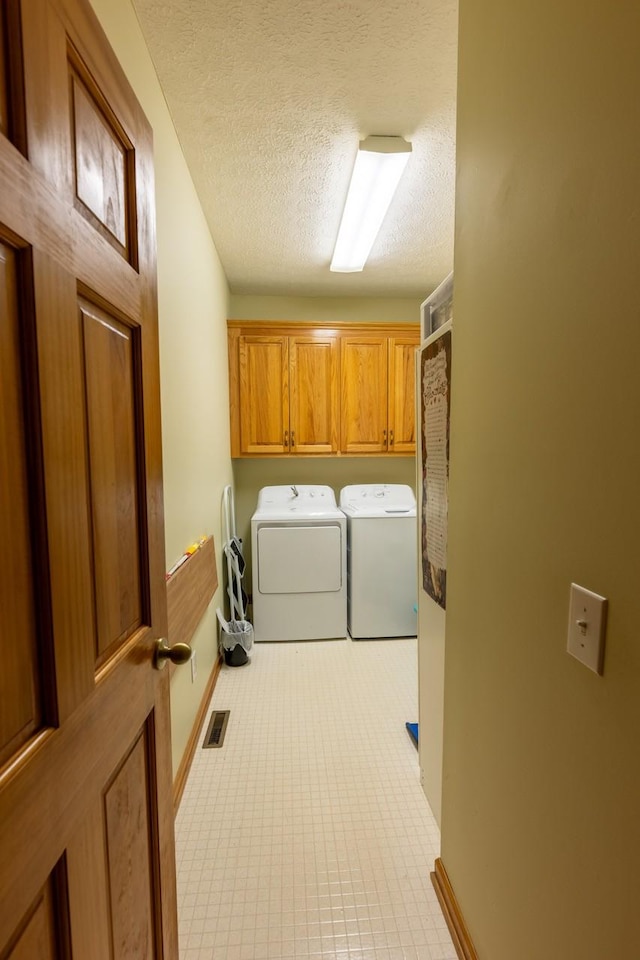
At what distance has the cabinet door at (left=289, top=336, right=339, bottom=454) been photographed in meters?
3.20

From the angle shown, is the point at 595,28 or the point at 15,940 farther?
the point at 595,28

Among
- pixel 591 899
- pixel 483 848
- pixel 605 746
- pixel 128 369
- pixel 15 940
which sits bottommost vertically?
pixel 483 848

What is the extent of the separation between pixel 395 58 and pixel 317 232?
110 cm

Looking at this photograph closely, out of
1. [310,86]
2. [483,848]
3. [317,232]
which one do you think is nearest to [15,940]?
[483,848]

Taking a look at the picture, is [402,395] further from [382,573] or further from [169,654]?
[169,654]

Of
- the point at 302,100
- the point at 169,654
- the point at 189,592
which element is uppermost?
the point at 302,100

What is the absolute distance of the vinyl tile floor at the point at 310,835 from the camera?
117cm

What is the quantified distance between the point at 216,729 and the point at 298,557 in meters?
1.18

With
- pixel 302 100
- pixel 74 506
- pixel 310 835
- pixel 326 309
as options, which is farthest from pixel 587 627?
pixel 326 309

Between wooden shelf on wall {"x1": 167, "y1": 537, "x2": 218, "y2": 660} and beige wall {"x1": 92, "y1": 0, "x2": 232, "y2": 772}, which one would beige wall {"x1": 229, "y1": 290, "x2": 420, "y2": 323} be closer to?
beige wall {"x1": 92, "y1": 0, "x2": 232, "y2": 772}

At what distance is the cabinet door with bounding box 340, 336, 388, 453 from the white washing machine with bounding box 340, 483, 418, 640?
0.63 metres

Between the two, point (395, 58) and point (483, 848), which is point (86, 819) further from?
point (395, 58)

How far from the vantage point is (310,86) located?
4.77 feet

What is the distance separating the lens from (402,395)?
10.9 feet
